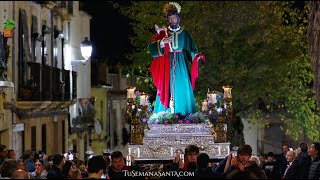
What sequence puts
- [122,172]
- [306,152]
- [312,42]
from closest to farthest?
[122,172] → [306,152] → [312,42]

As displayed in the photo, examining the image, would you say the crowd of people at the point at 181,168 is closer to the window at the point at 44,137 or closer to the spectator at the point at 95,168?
the spectator at the point at 95,168

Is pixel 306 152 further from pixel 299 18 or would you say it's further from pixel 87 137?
pixel 87 137

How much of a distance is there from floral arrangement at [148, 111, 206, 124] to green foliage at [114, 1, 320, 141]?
12.9 metres

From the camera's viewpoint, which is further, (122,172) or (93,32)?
(93,32)

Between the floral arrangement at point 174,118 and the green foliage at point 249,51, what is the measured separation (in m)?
12.9

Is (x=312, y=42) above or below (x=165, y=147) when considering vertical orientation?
above

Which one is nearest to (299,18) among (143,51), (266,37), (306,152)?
(266,37)

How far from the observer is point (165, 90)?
59.2 ft

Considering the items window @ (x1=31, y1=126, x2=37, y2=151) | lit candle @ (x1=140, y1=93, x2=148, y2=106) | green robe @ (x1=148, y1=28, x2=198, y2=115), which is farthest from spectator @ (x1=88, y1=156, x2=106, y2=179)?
window @ (x1=31, y1=126, x2=37, y2=151)

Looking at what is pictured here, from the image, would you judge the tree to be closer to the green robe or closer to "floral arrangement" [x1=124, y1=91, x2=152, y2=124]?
"floral arrangement" [x1=124, y1=91, x2=152, y2=124]

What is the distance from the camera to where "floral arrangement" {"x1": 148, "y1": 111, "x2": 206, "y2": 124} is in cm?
1752

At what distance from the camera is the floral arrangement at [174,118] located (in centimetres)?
1752

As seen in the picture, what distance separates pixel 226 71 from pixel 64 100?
5.95 meters

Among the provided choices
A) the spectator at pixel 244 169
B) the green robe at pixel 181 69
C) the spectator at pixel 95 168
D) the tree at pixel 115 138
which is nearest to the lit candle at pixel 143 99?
the green robe at pixel 181 69
